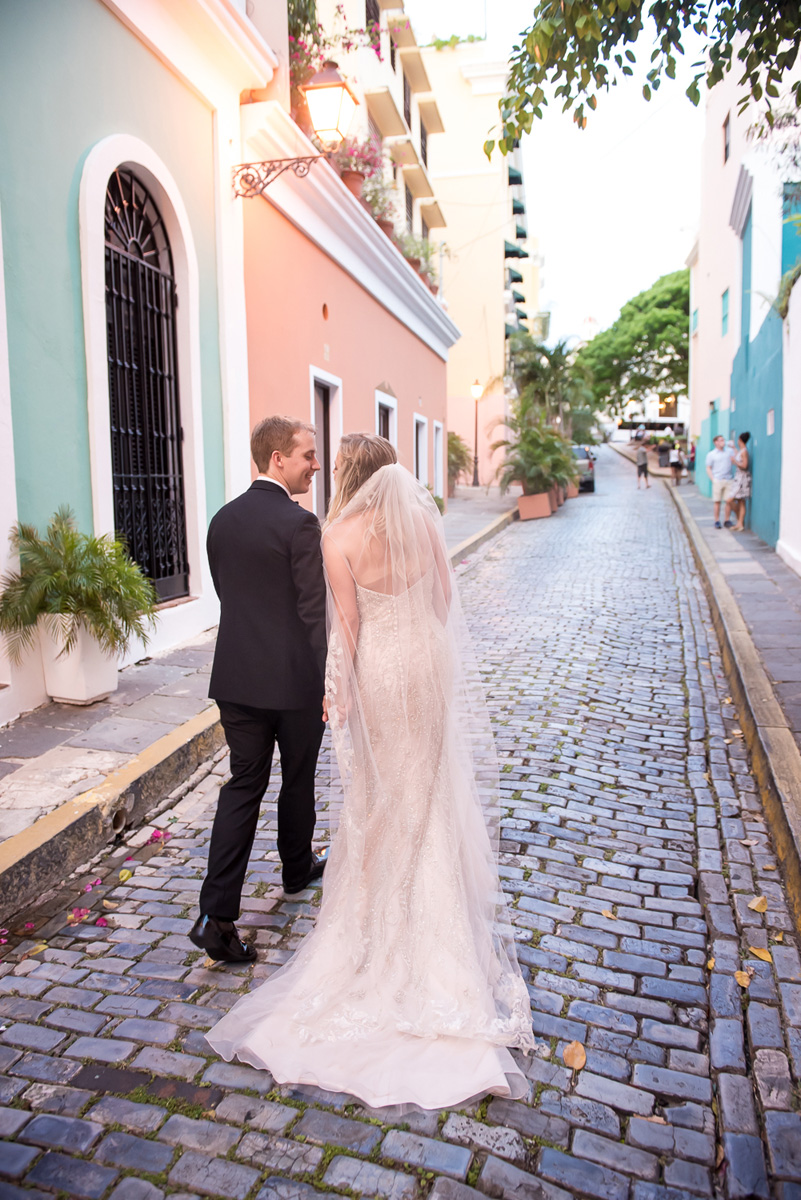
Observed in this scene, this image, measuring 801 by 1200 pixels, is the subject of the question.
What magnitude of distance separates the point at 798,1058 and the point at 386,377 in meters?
13.7

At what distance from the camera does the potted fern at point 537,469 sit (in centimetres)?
2075

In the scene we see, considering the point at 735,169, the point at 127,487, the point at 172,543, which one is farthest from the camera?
the point at 735,169

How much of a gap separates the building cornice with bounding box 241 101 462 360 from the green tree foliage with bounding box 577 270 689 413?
96.7ft

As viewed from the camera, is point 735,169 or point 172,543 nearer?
point 172,543

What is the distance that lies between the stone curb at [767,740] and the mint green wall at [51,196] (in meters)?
4.54

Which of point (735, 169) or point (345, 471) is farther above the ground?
point (735, 169)

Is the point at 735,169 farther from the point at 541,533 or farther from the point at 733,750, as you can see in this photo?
the point at 733,750

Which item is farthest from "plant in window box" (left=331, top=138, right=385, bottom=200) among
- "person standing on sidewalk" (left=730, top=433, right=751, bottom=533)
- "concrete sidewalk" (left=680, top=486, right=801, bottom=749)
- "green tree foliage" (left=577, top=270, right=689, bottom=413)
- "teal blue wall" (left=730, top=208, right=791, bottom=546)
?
"green tree foliage" (left=577, top=270, right=689, bottom=413)

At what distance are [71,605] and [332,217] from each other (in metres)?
7.63

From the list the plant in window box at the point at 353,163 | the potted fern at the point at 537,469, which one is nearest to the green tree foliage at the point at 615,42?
the plant in window box at the point at 353,163

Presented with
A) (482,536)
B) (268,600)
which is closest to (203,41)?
(268,600)

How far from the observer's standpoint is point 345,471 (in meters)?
2.93

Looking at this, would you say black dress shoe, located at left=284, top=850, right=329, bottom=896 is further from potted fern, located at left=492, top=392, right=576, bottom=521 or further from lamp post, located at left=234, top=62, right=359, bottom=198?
potted fern, located at left=492, top=392, right=576, bottom=521

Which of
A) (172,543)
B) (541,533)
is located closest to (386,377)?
(541,533)
